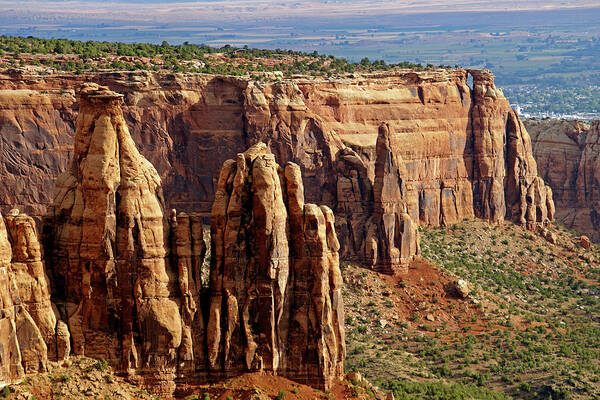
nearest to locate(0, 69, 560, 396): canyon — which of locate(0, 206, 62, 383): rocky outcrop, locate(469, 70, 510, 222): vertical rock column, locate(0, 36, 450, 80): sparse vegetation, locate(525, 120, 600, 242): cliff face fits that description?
locate(0, 206, 62, 383): rocky outcrop

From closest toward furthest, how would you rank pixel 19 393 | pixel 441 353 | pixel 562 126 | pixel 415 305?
1. pixel 19 393
2. pixel 441 353
3. pixel 415 305
4. pixel 562 126

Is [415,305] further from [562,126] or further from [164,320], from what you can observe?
[562,126]

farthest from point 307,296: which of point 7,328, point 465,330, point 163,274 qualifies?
point 465,330

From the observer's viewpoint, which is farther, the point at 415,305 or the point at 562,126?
the point at 562,126

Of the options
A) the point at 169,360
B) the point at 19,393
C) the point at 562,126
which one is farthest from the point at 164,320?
the point at 562,126

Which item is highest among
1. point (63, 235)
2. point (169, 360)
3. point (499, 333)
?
point (63, 235)

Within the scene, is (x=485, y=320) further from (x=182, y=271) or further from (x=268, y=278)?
(x=182, y=271)

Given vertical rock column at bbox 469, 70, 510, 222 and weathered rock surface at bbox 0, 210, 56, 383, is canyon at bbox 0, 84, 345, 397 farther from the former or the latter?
vertical rock column at bbox 469, 70, 510, 222

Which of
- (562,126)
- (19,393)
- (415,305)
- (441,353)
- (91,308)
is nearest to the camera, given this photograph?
(19,393)
